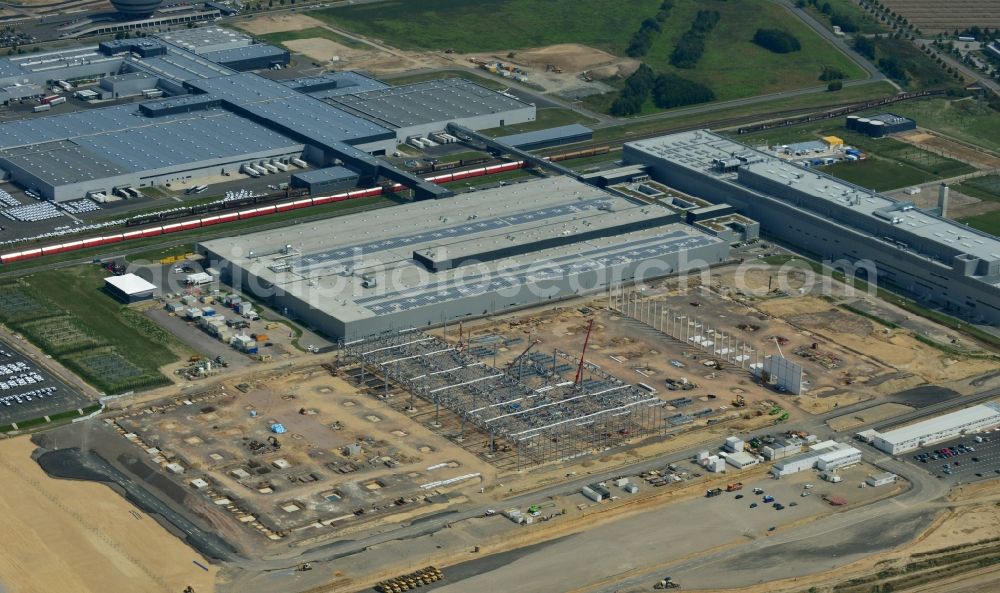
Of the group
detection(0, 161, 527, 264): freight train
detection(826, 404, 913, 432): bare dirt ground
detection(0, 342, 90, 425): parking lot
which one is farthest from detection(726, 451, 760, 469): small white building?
detection(0, 161, 527, 264): freight train

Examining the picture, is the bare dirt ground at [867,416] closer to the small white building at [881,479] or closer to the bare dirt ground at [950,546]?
the small white building at [881,479]

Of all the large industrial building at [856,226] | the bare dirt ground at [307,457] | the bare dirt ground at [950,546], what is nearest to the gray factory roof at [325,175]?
the large industrial building at [856,226]

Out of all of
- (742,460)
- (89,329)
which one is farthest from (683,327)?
(89,329)

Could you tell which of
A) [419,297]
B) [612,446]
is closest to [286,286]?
[419,297]

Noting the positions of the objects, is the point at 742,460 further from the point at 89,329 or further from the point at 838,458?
the point at 89,329

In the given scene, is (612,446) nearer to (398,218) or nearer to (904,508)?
(904,508)
